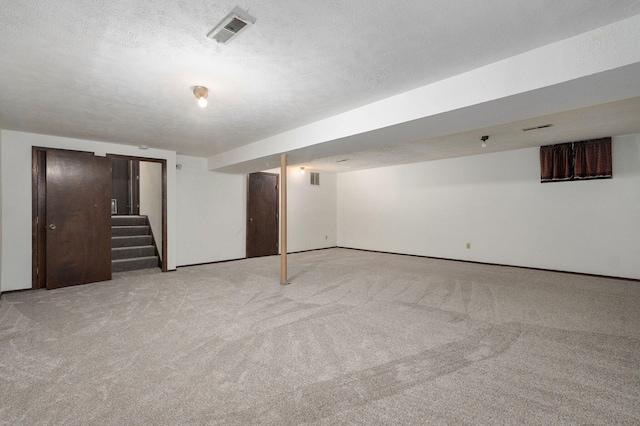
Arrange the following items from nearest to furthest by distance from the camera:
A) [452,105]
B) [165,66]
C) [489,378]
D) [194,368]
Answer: [489,378], [194,368], [165,66], [452,105]

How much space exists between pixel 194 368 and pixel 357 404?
4.24 feet

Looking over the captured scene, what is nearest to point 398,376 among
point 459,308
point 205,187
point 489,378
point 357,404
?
point 357,404

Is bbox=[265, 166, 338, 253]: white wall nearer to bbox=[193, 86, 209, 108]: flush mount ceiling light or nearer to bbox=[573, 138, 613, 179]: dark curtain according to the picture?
bbox=[193, 86, 209, 108]: flush mount ceiling light

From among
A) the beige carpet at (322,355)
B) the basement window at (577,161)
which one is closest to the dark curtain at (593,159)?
the basement window at (577,161)

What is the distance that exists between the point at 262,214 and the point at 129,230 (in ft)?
10.4

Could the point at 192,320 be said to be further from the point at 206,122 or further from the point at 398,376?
the point at 206,122

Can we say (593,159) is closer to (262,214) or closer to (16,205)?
(262,214)

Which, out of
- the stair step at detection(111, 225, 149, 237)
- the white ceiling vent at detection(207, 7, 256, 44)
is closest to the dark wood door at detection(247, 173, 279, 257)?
the stair step at detection(111, 225, 149, 237)

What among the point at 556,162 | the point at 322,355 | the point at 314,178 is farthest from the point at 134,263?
the point at 556,162

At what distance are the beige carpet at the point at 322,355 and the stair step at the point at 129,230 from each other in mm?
2491

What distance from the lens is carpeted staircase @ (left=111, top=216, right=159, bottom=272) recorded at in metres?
6.09

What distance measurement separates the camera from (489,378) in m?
2.11

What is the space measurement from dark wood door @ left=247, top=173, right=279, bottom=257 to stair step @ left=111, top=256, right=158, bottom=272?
217 centimetres

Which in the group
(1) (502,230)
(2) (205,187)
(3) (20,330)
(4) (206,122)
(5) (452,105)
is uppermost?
(4) (206,122)
